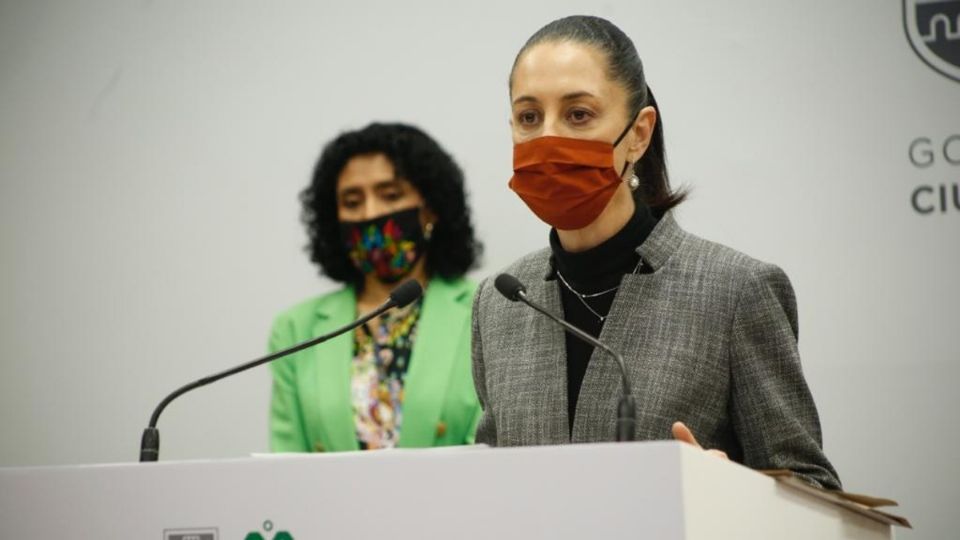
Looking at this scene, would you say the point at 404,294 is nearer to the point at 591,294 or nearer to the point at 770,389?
the point at 591,294

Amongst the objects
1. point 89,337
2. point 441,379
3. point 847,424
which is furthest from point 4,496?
point 89,337

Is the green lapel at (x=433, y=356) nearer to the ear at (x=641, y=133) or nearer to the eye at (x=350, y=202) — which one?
the eye at (x=350, y=202)

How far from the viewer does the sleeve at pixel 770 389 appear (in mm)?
1902

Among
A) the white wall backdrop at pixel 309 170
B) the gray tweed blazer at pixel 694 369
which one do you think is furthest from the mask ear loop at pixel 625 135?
the white wall backdrop at pixel 309 170

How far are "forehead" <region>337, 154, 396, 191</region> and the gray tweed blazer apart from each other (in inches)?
66.4

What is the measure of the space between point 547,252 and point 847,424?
4.24ft

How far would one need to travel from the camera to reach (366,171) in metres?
3.73

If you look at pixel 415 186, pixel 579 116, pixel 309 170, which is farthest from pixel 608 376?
pixel 309 170

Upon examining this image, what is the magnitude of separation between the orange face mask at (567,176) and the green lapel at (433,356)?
1404 mm

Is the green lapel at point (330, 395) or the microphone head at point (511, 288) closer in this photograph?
the microphone head at point (511, 288)

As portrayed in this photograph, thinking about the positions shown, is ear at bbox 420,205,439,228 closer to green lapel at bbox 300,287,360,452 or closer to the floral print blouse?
the floral print blouse

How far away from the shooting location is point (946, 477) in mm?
3064

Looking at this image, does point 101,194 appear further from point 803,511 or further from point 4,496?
point 803,511

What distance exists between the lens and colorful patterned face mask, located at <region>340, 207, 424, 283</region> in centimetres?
363
